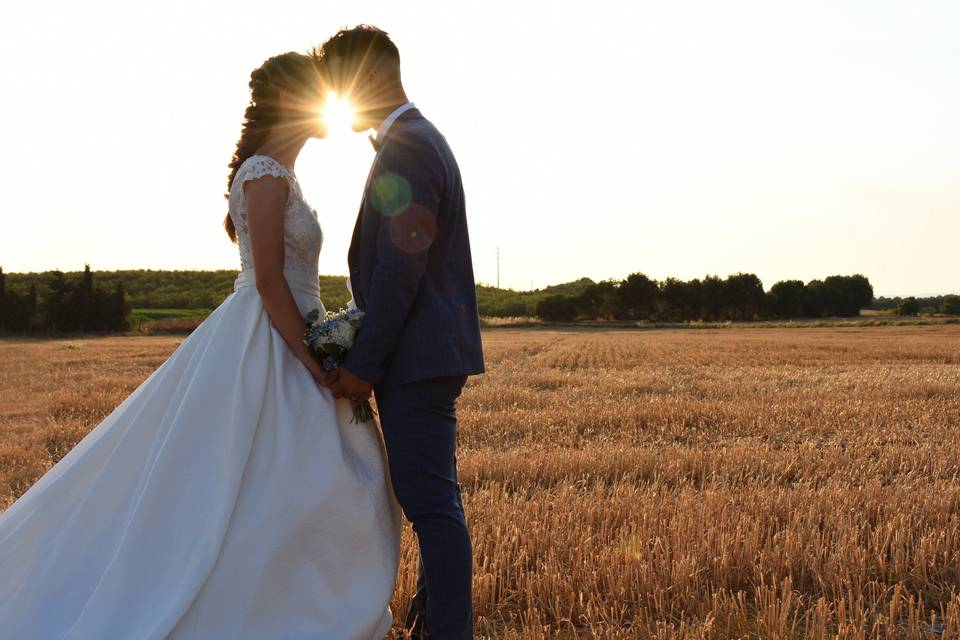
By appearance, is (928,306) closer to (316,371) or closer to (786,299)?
(786,299)

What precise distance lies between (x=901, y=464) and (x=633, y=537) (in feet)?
10.9

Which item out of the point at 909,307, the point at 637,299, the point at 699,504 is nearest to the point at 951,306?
the point at 909,307

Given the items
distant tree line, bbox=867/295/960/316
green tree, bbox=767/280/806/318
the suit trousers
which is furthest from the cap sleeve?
distant tree line, bbox=867/295/960/316

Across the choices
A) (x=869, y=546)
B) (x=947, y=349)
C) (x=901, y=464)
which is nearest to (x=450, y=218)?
(x=869, y=546)

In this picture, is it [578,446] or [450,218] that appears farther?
[578,446]

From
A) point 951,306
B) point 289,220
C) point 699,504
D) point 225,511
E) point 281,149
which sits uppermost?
point 281,149

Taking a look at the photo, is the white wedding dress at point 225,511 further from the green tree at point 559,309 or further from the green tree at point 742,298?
the green tree at point 742,298

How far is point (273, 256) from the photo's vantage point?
336 centimetres

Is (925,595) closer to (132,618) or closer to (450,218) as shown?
(450,218)

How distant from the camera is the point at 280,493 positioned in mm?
3176

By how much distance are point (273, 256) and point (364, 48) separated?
2.95 ft

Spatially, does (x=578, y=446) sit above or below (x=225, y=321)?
below

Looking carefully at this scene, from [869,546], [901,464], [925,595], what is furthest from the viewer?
[901,464]

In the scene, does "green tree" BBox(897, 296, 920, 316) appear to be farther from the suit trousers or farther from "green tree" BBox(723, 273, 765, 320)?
the suit trousers
